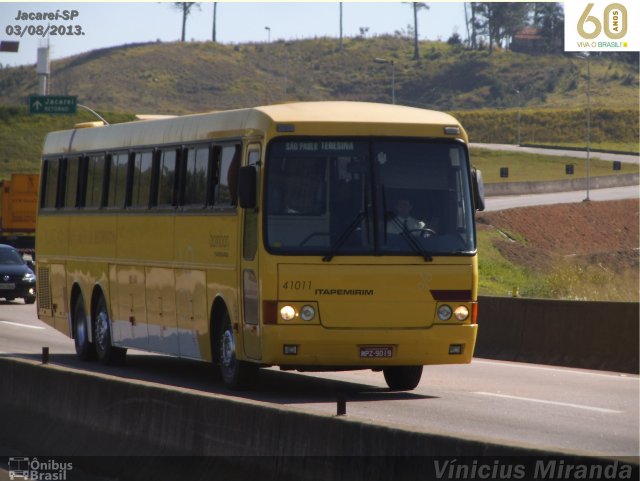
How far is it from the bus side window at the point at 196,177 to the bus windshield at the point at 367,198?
2003 mm

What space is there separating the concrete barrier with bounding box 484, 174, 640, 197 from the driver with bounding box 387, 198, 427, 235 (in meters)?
79.1

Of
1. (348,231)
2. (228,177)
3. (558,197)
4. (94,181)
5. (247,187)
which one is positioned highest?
(558,197)

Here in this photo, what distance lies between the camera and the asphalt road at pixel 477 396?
14.0 metres

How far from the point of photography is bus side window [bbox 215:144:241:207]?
16.6m

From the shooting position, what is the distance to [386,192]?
15.8m

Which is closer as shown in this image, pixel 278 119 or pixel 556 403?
pixel 278 119

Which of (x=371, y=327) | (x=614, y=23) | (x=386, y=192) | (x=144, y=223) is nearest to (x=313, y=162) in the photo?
(x=386, y=192)

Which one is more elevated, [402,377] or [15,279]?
[15,279]

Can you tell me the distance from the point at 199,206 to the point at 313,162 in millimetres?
2315

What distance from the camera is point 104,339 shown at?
69.1 feet

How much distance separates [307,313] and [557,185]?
281 feet

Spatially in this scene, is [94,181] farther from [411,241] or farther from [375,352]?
[375,352]

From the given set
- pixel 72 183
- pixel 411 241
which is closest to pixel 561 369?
pixel 411 241

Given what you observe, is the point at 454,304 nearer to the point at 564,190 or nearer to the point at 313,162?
the point at 313,162
